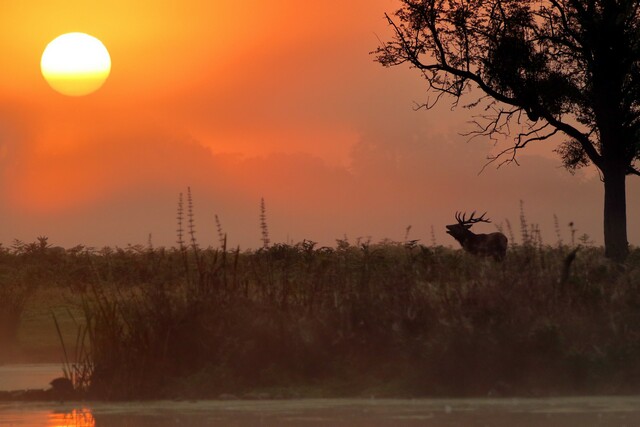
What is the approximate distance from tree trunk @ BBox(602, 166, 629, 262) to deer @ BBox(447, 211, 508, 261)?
10.2ft

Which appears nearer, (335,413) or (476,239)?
(335,413)

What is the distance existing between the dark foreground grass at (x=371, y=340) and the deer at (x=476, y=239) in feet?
49.0

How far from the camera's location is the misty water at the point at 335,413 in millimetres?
11523

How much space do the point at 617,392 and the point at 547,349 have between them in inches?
42.3

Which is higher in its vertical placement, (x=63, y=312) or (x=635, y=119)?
(x=635, y=119)

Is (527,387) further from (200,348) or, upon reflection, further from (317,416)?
(200,348)

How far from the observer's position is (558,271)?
1612 cm

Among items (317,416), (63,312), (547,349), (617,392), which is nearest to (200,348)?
(317,416)

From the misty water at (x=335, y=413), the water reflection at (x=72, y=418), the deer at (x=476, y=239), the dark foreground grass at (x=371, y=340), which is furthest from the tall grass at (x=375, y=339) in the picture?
the deer at (x=476, y=239)

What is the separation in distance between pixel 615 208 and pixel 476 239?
4.28 metres

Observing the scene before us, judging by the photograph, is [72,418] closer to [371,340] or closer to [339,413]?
[339,413]

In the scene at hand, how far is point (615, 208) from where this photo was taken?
3094 cm

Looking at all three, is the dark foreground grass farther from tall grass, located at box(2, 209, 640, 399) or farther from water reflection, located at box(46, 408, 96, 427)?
water reflection, located at box(46, 408, 96, 427)

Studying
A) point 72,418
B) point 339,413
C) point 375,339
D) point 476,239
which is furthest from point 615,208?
point 72,418
